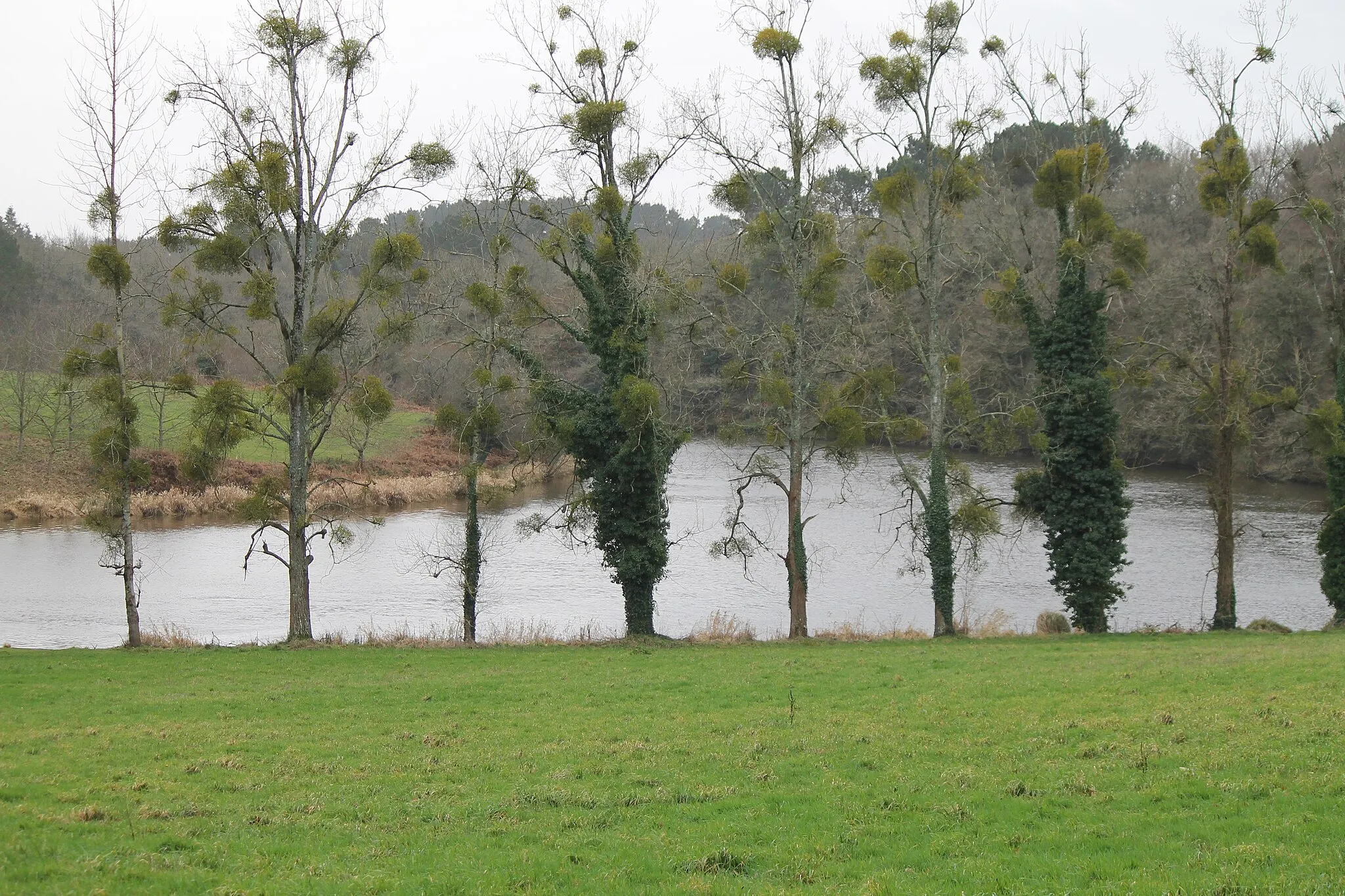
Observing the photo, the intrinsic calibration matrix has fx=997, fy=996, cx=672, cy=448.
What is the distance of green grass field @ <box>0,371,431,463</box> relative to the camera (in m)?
50.9

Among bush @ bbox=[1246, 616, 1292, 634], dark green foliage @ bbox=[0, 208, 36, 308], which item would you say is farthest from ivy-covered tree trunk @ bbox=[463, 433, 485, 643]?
dark green foliage @ bbox=[0, 208, 36, 308]

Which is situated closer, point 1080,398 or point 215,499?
point 1080,398

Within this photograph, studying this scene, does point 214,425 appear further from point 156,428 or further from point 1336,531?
point 156,428

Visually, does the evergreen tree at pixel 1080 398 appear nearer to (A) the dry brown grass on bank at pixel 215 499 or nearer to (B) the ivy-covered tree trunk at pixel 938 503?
(B) the ivy-covered tree trunk at pixel 938 503

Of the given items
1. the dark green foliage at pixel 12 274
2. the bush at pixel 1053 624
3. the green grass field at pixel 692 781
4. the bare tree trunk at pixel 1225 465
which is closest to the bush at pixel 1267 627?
the bare tree trunk at pixel 1225 465

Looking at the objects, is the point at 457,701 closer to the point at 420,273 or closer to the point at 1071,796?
the point at 1071,796

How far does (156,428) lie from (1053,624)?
2011 inches

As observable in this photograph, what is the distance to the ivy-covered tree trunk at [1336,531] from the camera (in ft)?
83.8

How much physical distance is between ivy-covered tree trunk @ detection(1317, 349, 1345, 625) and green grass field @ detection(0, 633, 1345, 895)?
421 inches

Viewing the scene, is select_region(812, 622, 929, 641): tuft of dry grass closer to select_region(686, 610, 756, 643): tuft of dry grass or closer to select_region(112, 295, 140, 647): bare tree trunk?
select_region(686, 610, 756, 643): tuft of dry grass

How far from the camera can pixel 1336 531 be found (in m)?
25.5

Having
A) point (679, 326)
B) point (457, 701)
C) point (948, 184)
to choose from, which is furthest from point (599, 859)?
point (948, 184)

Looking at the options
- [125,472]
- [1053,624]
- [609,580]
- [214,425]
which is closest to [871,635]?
[1053,624]

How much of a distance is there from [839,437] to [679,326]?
5163mm
